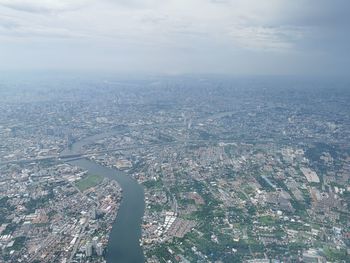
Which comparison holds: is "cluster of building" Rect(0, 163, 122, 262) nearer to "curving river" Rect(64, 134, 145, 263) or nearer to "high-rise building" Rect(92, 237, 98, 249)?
"high-rise building" Rect(92, 237, 98, 249)

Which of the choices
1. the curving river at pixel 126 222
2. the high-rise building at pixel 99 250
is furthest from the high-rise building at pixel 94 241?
the curving river at pixel 126 222

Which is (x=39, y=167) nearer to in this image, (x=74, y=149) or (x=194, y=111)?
(x=74, y=149)

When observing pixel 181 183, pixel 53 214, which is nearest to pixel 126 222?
pixel 53 214

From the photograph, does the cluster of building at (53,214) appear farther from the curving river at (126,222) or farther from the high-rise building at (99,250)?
the curving river at (126,222)

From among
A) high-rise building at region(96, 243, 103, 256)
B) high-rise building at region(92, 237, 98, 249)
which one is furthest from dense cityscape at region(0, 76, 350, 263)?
high-rise building at region(92, 237, 98, 249)

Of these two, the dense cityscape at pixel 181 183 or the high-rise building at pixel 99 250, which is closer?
the high-rise building at pixel 99 250

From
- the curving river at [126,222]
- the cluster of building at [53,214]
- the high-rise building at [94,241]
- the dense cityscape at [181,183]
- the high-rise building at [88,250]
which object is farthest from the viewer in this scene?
the dense cityscape at [181,183]

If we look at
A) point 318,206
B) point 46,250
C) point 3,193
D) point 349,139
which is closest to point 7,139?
point 3,193
